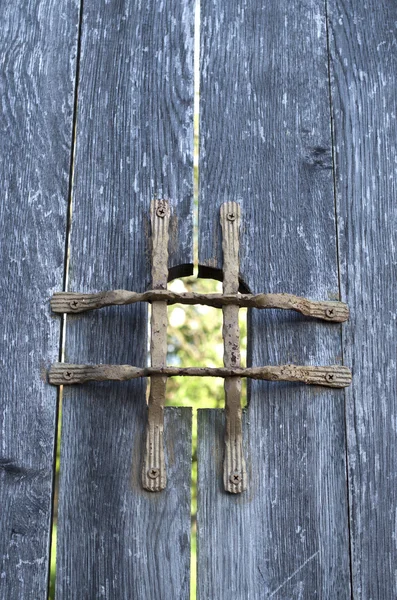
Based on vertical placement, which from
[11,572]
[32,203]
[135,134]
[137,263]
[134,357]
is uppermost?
[135,134]

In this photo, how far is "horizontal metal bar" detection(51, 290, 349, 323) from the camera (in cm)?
133

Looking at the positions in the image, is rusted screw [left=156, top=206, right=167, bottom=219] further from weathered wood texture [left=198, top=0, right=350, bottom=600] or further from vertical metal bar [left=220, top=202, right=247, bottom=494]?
vertical metal bar [left=220, top=202, right=247, bottom=494]

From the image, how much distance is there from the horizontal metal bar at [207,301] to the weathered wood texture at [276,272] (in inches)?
1.0

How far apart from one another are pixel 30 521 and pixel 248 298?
0.48m

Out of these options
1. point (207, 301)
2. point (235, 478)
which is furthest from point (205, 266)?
point (235, 478)

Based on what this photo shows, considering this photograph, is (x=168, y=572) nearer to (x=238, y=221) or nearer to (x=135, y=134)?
(x=238, y=221)

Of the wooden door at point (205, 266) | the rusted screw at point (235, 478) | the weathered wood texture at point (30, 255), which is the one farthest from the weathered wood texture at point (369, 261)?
the weathered wood texture at point (30, 255)

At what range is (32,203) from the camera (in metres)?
1.45

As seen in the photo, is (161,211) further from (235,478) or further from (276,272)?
(235,478)

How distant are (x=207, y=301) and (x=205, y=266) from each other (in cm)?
9

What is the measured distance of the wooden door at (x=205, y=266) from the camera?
1.29 meters

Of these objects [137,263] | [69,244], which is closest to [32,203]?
[69,244]

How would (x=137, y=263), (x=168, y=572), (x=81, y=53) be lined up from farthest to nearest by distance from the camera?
(x=81, y=53) → (x=137, y=263) → (x=168, y=572)

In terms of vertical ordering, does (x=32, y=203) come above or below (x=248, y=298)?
above
